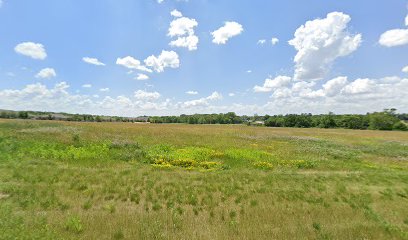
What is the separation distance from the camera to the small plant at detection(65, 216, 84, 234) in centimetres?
779

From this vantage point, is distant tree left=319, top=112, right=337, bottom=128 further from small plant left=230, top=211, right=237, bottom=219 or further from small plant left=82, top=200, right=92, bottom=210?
small plant left=82, top=200, right=92, bottom=210

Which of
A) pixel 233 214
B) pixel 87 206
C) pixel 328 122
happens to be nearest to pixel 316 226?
pixel 233 214

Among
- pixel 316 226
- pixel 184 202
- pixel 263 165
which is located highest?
pixel 184 202

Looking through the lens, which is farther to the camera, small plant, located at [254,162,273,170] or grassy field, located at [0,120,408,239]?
small plant, located at [254,162,273,170]

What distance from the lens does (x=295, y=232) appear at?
877cm

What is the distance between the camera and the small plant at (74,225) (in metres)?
7.79

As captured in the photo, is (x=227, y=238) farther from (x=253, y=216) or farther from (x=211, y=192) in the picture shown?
(x=211, y=192)

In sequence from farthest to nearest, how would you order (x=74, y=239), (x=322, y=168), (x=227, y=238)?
(x=322, y=168) → (x=227, y=238) → (x=74, y=239)

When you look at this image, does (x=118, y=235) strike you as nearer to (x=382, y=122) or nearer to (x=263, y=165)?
(x=263, y=165)

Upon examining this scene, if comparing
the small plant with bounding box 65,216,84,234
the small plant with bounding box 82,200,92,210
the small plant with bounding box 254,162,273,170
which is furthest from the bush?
the small plant with bounding box 65,216,84,234

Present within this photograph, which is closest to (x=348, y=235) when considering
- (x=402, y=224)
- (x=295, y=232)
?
(x=295, y=232)

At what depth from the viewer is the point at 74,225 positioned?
26.3 ft

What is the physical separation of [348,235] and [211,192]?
624cm

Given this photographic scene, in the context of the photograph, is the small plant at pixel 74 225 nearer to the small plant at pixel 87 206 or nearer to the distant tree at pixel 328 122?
the small plant at pixel 87 206
